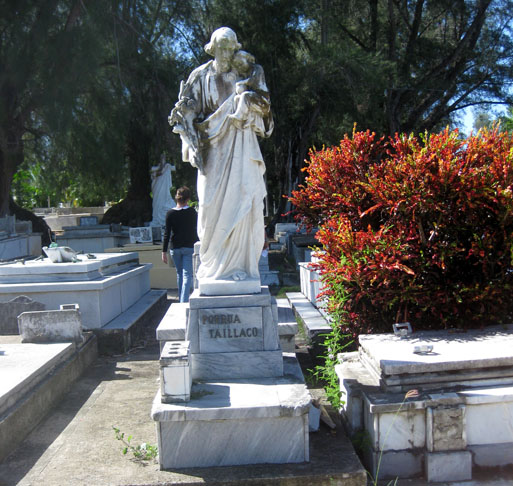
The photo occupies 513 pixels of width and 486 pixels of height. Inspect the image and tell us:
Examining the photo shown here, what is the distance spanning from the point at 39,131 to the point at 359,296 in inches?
554

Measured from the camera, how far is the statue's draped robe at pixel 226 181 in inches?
165

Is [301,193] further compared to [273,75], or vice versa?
[273,75]

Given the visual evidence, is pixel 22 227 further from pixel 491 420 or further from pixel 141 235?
pixel 491 420

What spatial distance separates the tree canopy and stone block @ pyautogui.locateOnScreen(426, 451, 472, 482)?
1270 centimetres

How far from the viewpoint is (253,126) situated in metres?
4.20

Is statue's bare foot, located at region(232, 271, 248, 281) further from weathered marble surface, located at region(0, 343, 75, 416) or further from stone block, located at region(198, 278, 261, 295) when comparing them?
weathered marble surface, located at region(0, 343, 75, 416)

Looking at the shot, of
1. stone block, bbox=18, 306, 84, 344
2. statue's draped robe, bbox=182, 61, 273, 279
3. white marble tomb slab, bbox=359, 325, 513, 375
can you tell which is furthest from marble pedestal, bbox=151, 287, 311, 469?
stone block, bbox=18, 306, 84, 344

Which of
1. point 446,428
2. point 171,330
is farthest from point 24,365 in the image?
point 446,428

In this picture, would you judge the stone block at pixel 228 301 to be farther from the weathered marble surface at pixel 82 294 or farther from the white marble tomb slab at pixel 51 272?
the white marble tomb slab at pixel 51 272

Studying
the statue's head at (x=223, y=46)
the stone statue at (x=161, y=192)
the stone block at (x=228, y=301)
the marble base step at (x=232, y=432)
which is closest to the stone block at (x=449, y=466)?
the marble base step at (x=232, y=432)

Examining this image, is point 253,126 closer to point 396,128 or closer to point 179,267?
point 179,267

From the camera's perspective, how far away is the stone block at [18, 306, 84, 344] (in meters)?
5.53

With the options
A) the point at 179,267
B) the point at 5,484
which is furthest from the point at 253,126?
the point at 179,267

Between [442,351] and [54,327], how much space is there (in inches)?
150
